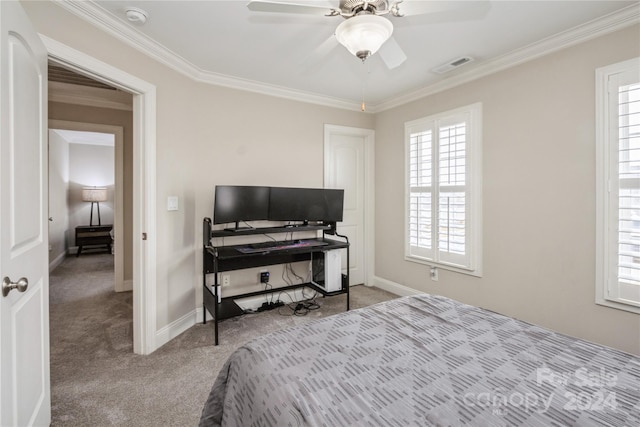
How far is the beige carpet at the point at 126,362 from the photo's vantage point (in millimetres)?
1799

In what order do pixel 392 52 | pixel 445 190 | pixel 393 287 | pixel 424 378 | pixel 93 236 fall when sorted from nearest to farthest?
pixel 424 378, pixel 392 52, pixel 445 190, pixel 393 287, pixel 93 236

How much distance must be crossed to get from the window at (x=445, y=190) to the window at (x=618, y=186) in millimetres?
922

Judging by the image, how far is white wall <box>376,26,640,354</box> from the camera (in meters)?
2.24

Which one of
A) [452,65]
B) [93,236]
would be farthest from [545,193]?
[93,236]

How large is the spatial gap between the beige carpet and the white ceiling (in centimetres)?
246

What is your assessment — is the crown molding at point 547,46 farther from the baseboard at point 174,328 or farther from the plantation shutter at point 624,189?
the baseboard at point 174,328

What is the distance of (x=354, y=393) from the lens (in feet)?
3.35

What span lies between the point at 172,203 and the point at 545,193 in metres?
3.24

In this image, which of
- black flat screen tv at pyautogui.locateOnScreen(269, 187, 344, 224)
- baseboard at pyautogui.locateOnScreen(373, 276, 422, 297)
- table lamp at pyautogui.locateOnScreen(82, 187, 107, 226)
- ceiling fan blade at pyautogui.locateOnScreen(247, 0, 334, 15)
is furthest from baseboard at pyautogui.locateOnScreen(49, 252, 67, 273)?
ceiling fan blade at pyautogui.locateOnScreen(247, 0, 334, 15)

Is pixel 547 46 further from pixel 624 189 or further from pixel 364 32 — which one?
pixel 364 32

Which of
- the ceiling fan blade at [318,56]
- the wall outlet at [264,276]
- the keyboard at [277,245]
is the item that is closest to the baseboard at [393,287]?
the keyboard at [277,245]

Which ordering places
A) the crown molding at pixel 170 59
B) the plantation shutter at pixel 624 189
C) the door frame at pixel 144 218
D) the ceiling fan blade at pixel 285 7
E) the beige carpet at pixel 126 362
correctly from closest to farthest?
the ceiling fan blade at pixel 285 7, the beige carpet at pixel 126 362, the crown molding at pixel 170 59, the plantation shutter at pixel 624 189, the door frame at pixel 144 218

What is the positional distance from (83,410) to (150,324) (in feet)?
2.37

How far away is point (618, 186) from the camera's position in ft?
6.93
